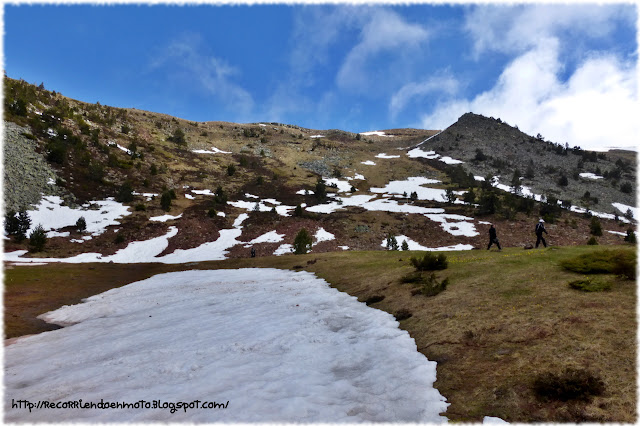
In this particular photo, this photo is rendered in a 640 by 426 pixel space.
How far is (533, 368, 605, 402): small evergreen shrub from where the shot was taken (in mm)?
5285

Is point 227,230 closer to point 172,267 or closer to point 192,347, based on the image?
point 172,267

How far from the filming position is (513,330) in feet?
27.5

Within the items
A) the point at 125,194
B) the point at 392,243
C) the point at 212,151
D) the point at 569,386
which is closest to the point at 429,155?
the point at 212,151

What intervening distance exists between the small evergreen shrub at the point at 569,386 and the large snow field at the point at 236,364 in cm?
171

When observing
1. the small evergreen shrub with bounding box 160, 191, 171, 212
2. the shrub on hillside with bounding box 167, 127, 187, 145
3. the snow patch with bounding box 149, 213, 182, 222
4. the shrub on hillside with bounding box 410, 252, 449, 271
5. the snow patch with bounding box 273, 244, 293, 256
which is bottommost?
the snow patch with bounding box 273, 244, 293, 256

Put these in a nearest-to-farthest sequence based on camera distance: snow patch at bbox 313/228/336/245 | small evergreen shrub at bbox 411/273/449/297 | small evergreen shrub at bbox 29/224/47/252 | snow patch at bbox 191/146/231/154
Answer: small evergreen shrub at bbox 411/273/449/297 → small evergreen shrub at bbox 29/224/47/252 → snow patch at bbox 313/228/336/245 → snow patch at bbox 191/146/231/154

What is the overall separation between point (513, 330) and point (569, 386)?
10.4 ft

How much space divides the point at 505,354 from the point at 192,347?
8.46m

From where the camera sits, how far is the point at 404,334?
9875 mm

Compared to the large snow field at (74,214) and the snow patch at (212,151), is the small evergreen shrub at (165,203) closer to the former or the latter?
the large snow field at (74,214)

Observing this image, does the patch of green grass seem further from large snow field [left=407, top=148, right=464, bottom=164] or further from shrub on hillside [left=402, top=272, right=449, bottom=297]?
large snow field [left=407, top=148, right=464, bottom=164]

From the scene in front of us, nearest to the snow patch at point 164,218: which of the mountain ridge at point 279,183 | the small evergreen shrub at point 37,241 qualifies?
the mountain ridge at point 279,183

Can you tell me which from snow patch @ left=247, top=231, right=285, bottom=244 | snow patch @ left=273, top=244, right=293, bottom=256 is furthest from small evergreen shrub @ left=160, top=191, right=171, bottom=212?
snow patch @ left=273, top=244, right=293, bottom=256

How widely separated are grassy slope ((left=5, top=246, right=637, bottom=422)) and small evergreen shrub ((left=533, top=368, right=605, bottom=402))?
0.45ft
